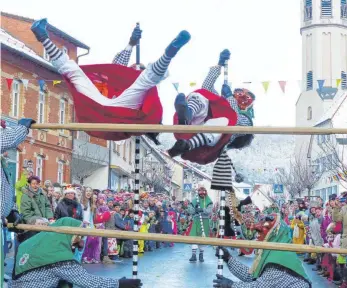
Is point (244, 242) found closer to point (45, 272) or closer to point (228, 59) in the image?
point (45, 272)

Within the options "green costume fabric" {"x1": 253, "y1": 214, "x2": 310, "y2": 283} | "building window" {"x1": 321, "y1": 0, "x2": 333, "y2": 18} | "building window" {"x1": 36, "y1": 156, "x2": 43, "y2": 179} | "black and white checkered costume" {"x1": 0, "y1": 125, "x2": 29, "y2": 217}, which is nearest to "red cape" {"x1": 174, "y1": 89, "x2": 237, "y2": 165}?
"green costume fabric" {"x1": 253, "y1": 214, "x2": 310, "y2": 283}

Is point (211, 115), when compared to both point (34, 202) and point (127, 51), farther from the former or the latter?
point (34, 202)

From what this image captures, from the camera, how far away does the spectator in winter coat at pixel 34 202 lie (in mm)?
13070

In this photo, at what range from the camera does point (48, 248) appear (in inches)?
274

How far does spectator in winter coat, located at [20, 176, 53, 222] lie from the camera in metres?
13.1

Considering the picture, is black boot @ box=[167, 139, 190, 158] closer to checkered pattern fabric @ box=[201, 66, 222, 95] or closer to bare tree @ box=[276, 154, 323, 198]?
checkered pattern fabric @ box=[201, 66, 222, 95]

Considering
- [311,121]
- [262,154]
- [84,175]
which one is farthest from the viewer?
[311,121]

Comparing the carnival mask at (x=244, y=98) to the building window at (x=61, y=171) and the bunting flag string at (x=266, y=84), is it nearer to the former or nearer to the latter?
the bunting flag string at (x=266, y=84)

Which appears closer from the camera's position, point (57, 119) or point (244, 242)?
point (244, 242)

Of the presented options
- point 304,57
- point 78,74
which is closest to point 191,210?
point 78,74

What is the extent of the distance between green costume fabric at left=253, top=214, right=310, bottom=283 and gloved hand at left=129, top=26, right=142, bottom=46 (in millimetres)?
3052

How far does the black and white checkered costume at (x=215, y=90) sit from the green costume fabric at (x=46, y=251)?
2641 millimetres

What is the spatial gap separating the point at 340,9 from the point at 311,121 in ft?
48.8

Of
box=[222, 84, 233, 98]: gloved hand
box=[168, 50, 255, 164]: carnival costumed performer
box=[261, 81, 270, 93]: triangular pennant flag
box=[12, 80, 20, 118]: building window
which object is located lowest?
box=[168, 50, 255, 164]: carnival costumed performer
